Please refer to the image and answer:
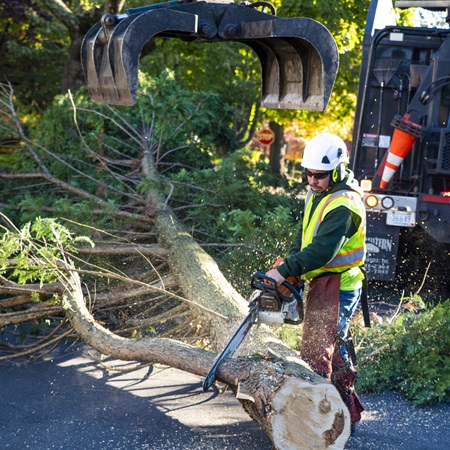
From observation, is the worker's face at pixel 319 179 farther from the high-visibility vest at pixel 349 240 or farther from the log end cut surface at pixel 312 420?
the log end cut surface at pixel 312 420

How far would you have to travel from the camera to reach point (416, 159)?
858 centimetres

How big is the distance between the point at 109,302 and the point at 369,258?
3.29 m

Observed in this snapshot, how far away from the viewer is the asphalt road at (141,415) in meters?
4.73

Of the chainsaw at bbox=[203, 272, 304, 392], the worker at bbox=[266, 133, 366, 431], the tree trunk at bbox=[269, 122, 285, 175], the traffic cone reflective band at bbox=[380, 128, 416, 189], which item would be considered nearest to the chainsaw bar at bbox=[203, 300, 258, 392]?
the chainsaw at bbox=[203, 272, 304, 392]

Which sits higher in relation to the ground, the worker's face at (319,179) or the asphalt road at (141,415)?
the worker's face at (319,179)

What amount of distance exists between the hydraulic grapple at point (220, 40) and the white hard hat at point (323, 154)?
1.56 feet

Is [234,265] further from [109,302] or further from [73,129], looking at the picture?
[73,129]

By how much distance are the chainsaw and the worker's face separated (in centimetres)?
63

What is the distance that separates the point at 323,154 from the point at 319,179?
0.53 feet

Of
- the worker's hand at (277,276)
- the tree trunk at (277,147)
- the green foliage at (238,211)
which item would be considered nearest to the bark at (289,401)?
the worker's hand at (277,276)

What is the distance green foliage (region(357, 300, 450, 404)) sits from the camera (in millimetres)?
5480

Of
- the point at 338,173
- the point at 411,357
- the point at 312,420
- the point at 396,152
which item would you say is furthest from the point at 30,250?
the point at 396,152

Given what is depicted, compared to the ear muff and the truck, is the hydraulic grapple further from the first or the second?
the truck

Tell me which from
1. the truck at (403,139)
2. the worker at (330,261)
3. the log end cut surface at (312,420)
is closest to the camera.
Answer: the log end cut surface at (312,420)
